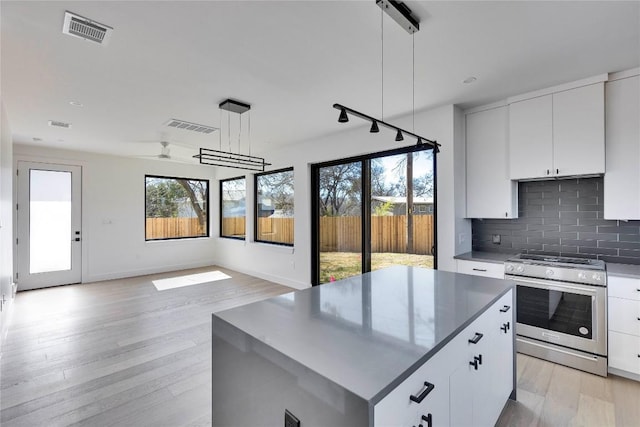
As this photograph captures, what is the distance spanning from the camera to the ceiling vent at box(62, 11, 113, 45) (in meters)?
1.91

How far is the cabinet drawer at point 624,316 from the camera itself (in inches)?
95.7

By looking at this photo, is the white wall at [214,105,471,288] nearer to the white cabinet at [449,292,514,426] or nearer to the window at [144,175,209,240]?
the window at [144,175,209,240]

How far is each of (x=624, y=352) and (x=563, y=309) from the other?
47cm

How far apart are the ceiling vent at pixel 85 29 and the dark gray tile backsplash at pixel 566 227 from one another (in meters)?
4.11

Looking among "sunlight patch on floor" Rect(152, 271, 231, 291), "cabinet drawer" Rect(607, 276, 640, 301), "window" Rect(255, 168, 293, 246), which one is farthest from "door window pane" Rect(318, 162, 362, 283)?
"cabinet drawer" Rect(607, 276, 640, 301)

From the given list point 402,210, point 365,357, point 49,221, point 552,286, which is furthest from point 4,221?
point 552,286

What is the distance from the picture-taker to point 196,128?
4.31 meters

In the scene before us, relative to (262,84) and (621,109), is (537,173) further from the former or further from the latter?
(262,84)

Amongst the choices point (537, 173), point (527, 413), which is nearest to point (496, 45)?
point (537, 173)

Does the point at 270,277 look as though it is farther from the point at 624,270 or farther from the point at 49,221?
the point at 624,270

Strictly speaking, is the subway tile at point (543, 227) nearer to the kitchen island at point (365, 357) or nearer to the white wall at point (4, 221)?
the kitchen island at point (365, 357)

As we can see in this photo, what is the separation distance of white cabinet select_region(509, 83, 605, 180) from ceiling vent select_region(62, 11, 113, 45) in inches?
146

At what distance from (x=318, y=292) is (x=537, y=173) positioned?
8.80 ft

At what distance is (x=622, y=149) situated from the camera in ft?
8.80
